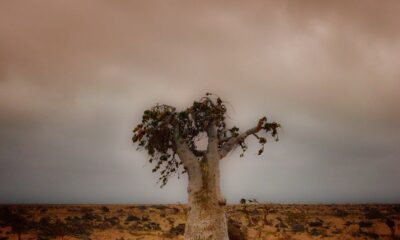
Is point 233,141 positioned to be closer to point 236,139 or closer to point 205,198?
point 236,139

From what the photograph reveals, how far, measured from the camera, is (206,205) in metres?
10.9

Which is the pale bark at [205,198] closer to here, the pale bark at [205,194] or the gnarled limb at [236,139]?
the pale bark at [205,194]

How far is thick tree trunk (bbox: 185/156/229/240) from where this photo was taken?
35.0ft

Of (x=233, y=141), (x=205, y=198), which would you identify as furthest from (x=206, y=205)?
(x=233, y=141)

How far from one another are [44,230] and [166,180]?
2062cm

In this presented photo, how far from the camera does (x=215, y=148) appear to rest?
1189 cm

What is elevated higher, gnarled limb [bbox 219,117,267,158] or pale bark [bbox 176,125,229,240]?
gnarled limb [bbox 219,117,267,158]

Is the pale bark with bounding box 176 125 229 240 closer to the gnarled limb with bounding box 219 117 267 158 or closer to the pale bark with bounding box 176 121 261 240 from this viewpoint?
the pale bark with bounding box 176 121 261 240

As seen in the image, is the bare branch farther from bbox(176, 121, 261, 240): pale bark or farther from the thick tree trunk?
the thick tree trunk

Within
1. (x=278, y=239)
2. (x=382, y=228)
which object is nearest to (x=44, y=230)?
(x=278, y=239)

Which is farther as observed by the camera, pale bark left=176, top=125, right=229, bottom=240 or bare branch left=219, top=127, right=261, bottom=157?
bare branch left=219, top=127, right=261, bottom=157

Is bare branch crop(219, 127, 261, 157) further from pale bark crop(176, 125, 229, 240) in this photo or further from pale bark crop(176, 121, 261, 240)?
pale bark crop(176, 125, 229, 240)

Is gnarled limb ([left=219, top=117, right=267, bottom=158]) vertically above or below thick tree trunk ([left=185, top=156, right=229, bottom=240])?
above

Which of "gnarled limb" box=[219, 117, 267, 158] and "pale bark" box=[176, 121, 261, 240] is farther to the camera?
"gnarled limb" box=[219, 117, 267, 158]
